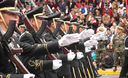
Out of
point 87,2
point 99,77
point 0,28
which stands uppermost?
point 87,2

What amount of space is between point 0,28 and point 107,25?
12428mm

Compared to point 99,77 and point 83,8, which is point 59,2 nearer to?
point 83,8

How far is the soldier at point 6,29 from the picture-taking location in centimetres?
306

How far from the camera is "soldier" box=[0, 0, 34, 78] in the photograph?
3062 mm

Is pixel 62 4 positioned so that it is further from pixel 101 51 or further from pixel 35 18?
pixel 35 18

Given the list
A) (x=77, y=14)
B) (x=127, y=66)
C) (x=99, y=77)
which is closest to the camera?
(x=127, y=66)

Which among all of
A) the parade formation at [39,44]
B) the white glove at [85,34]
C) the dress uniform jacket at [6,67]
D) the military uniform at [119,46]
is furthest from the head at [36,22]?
the military uniform at [119,46]

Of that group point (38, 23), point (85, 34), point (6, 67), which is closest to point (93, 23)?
point (85, 34)

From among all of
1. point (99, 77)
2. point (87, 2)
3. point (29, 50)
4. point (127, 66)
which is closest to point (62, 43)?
point (29, 50)

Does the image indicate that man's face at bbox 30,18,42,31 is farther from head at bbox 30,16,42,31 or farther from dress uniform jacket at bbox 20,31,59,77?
dress uniform jacket at bbox 20,31,59,77

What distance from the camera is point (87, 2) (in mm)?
18531

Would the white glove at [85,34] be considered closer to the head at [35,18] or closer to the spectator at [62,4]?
the head at [35,18]

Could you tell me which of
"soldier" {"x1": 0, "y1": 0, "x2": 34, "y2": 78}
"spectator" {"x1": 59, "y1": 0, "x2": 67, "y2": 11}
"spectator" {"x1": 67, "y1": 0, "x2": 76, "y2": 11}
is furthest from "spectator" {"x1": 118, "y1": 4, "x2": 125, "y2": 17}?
"soldier" {"x1": 0, "y1": 0, "x2": 34, "y2": 78}

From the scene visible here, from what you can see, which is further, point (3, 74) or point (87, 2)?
point (87, 2)
